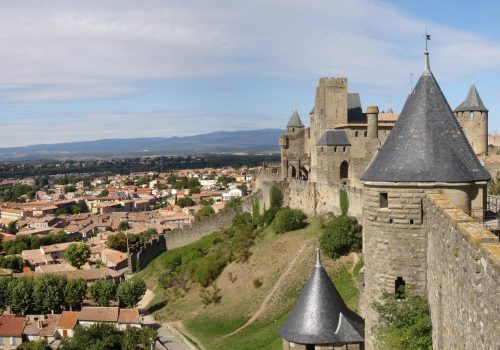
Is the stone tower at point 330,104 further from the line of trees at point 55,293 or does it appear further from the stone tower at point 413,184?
the stone tower at point 413,184

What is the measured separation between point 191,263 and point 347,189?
1489 cm

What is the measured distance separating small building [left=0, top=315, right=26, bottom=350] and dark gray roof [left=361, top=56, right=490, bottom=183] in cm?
3583

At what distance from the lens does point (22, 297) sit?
44.8 m

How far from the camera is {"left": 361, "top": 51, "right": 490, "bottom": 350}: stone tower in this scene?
974cm

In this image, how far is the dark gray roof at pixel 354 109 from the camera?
42844mm

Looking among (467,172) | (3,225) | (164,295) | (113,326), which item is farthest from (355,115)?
(3,225)

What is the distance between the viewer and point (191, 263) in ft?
141

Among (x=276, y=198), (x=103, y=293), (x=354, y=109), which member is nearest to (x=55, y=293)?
(x=103, y=293)

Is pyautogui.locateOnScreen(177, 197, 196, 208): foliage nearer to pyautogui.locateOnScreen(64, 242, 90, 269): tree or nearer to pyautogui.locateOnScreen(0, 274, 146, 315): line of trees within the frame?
pyautogui.locateOnScreen(64, 242, 90, 269): tree

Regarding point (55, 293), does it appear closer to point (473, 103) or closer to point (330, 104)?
point (330, 104)

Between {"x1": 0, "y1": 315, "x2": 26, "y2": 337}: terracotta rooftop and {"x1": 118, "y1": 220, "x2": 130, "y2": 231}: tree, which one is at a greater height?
{"x1": 0, "y1": 315, "x2": 26, "y2": 337}: terracotta rooftop

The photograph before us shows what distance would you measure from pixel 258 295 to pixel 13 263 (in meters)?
38.6

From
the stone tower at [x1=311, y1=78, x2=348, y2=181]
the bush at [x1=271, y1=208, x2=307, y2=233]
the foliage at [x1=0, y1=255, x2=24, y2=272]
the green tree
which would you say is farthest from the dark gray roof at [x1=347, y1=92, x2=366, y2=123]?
the foliage at [x1=0, y1=255, x2=24, y2=272]

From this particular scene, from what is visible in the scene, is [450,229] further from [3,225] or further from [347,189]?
[3,225]
